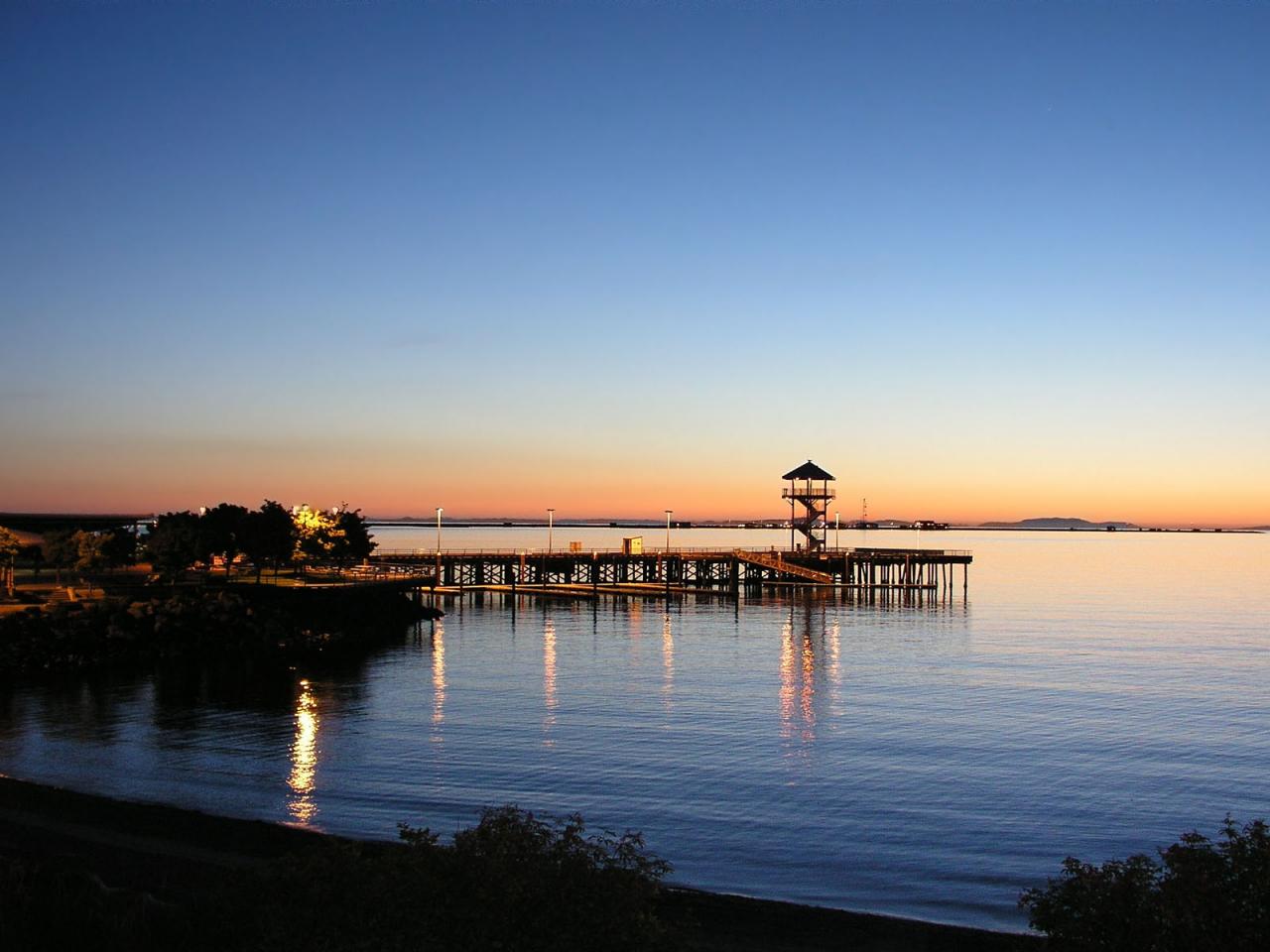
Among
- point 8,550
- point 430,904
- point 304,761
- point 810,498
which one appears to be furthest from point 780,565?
point 430,904

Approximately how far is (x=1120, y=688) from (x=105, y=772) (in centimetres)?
3916

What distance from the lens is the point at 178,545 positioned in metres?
70.5

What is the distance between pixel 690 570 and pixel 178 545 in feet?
193

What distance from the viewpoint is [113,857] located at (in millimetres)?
19281

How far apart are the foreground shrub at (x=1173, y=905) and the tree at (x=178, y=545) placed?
220 ft

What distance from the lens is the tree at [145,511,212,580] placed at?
70.6 meters

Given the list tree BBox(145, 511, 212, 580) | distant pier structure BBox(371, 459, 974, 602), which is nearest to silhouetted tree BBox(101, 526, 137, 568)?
tree BBox(145, 511, 212, 580)

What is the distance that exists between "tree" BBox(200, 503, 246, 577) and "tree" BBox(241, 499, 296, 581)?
0.38 meters

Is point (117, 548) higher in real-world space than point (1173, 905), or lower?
higher

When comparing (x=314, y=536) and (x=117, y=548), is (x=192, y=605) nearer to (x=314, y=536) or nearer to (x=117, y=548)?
(x=117, y=548)

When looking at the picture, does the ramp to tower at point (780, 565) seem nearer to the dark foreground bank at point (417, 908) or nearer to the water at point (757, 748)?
the water at point (757, 748)

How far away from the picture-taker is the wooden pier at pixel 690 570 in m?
103

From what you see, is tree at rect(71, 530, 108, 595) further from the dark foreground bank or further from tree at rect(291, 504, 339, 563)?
the dark foreground bank

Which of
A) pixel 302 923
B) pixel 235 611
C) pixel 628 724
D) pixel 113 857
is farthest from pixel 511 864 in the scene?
pixel 235 611
